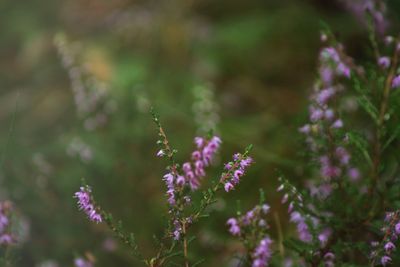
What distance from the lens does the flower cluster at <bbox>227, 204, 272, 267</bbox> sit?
1.99m

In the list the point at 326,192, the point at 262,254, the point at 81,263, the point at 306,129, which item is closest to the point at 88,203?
the point at 262,254

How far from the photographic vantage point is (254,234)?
2031 mm

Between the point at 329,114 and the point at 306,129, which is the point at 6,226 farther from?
the point at 329,114

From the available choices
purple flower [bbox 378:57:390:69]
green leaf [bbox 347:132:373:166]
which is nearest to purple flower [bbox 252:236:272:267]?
green leaf [bbox 347:132:373:166]

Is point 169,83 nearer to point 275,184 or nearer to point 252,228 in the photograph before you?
point 275,184

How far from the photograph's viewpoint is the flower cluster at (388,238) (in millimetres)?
1956

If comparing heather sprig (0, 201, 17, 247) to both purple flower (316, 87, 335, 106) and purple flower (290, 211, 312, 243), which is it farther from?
purple flower (316, 87, 335, 106)

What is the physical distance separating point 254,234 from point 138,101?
2.08m

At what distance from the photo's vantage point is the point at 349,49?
5.46 m

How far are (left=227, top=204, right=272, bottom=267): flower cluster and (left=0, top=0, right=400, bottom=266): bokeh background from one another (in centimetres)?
71

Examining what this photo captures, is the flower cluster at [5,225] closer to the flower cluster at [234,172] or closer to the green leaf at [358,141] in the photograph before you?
the flower cluster at [234,172]

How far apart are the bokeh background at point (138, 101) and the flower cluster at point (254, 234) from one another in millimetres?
709

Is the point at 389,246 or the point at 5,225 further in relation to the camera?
the point at 5,225

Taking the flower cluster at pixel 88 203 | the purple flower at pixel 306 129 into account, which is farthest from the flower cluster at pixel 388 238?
the flower cluster at pixel 88 203
